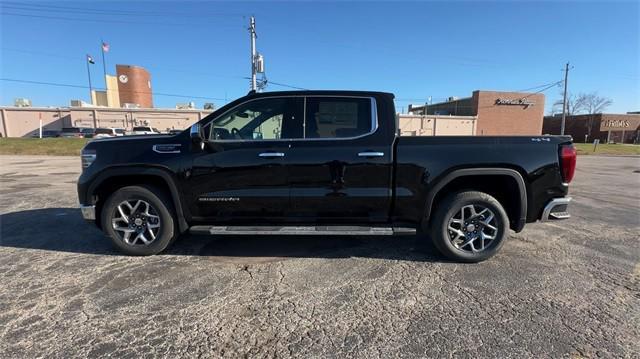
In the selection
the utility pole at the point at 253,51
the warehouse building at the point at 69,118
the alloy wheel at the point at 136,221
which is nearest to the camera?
the alloy wheel at the point at 136,221

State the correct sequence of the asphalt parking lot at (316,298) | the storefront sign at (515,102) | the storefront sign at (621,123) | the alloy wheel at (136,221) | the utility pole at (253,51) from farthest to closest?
the storefront sign at (621,123) → the storefront sign at (515,102) → the utility pole at (253,51) → the alloy wheel at (136,221) → the asphalt parking lot at (316,298)

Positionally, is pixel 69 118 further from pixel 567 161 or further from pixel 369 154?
pixel 567 161

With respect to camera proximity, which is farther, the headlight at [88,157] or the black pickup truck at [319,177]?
the headlight at [88,157]

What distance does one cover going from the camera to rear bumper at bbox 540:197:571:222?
402 cm

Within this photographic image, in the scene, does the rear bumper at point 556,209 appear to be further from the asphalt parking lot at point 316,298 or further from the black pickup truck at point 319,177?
the asphalt parking lot at point 316,298

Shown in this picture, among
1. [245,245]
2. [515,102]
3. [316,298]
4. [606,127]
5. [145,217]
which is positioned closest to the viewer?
[316,298]

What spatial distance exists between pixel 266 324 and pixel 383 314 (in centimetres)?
98

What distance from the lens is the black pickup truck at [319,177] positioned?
397 cm

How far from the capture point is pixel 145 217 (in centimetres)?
423

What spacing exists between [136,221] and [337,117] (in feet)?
8.73

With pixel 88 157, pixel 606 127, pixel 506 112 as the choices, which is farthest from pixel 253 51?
pixel 606 127

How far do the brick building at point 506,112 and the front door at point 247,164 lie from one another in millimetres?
66050

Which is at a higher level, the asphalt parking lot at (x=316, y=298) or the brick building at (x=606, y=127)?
the brick building at (x=606, y=127)

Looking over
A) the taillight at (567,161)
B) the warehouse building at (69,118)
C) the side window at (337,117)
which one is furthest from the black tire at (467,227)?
the warehouse building at (69,118)
